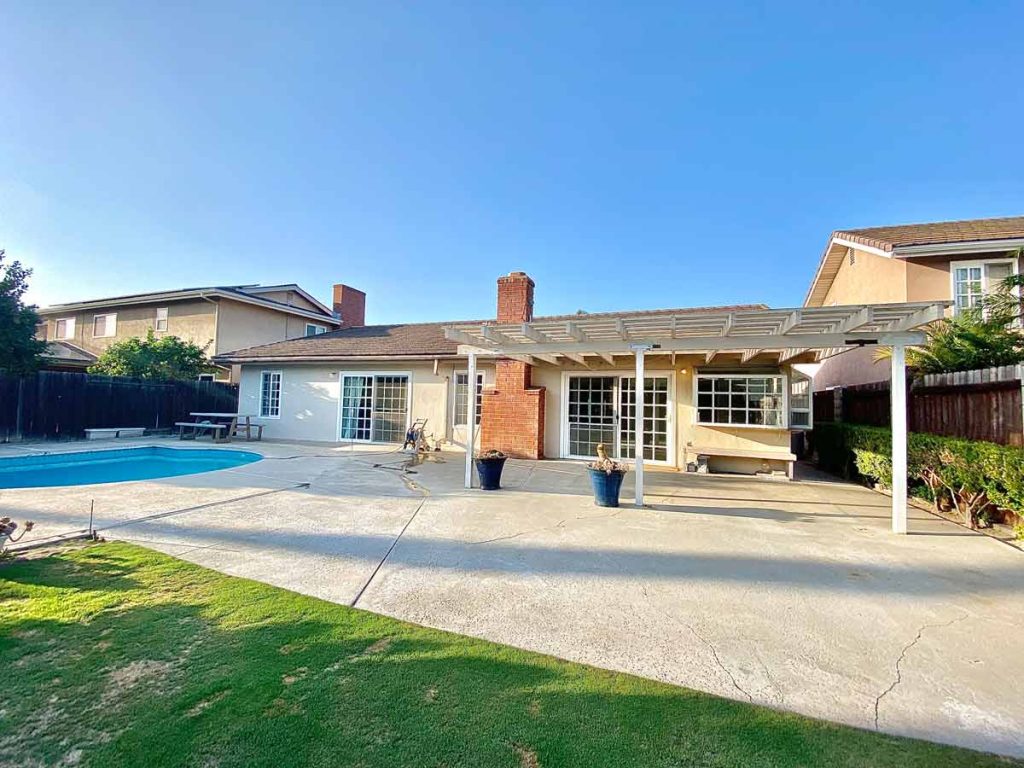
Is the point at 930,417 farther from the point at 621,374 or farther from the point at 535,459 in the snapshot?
the point at 535,459

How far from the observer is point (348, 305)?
2294 cm

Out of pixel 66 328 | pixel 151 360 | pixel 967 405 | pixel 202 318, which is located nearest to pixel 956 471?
pixel 967 405

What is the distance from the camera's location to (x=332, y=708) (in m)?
2.19

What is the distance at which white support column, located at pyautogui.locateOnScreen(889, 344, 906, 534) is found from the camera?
563 cm

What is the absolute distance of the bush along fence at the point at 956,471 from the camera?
530 centimetres

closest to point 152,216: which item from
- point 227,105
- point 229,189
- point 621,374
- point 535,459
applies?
point 229,189

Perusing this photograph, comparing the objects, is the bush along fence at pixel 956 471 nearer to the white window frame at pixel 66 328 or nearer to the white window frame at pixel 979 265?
the white window frame at pixel 979 265

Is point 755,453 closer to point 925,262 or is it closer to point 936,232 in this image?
point 925,262

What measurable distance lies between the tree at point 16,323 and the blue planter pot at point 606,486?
1703cm

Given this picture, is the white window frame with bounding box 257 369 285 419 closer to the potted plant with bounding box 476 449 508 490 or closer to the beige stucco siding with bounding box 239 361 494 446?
the beige stucco siding with bounding box 239 361 494 446

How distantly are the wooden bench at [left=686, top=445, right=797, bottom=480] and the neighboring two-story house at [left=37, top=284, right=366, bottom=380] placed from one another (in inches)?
729

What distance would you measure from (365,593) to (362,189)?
11.5 m

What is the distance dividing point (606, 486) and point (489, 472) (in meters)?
2.17

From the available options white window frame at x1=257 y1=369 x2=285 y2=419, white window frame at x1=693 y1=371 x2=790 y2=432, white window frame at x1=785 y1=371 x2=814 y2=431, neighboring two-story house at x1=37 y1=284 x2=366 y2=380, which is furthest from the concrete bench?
white window frame at x1=785 y1=371 x2=814 y2=431
